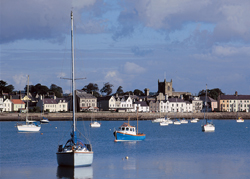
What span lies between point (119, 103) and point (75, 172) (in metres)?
121

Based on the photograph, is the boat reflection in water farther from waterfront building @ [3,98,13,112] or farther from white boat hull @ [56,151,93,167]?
waterfront building @ [3,98,13,112]

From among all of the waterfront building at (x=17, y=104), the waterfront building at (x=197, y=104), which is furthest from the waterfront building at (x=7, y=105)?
the waterfront building at (x=197, y=104)

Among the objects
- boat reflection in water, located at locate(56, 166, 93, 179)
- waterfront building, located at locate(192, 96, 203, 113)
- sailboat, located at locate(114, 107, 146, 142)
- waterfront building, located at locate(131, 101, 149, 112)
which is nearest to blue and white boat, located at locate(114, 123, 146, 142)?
sailboat, located at locate(114, 107, 146, 142)

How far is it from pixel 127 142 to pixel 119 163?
17395 mm

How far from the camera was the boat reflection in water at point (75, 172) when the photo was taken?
27359 millimetres

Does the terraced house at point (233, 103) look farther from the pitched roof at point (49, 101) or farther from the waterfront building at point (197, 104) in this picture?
the pitched roof at point (49, 101)

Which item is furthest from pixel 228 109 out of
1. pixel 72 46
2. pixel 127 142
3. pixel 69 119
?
pixel 72 46

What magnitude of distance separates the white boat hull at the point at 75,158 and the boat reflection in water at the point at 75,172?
0.87 ft

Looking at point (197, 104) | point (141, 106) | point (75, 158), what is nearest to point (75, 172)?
point (75, 158)

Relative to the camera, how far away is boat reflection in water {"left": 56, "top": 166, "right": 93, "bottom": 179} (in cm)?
2736

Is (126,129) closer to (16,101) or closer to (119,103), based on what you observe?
(16,101)

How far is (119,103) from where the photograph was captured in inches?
5871

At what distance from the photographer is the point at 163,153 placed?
136ft

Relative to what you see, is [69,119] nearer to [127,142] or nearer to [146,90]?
[146,90]
